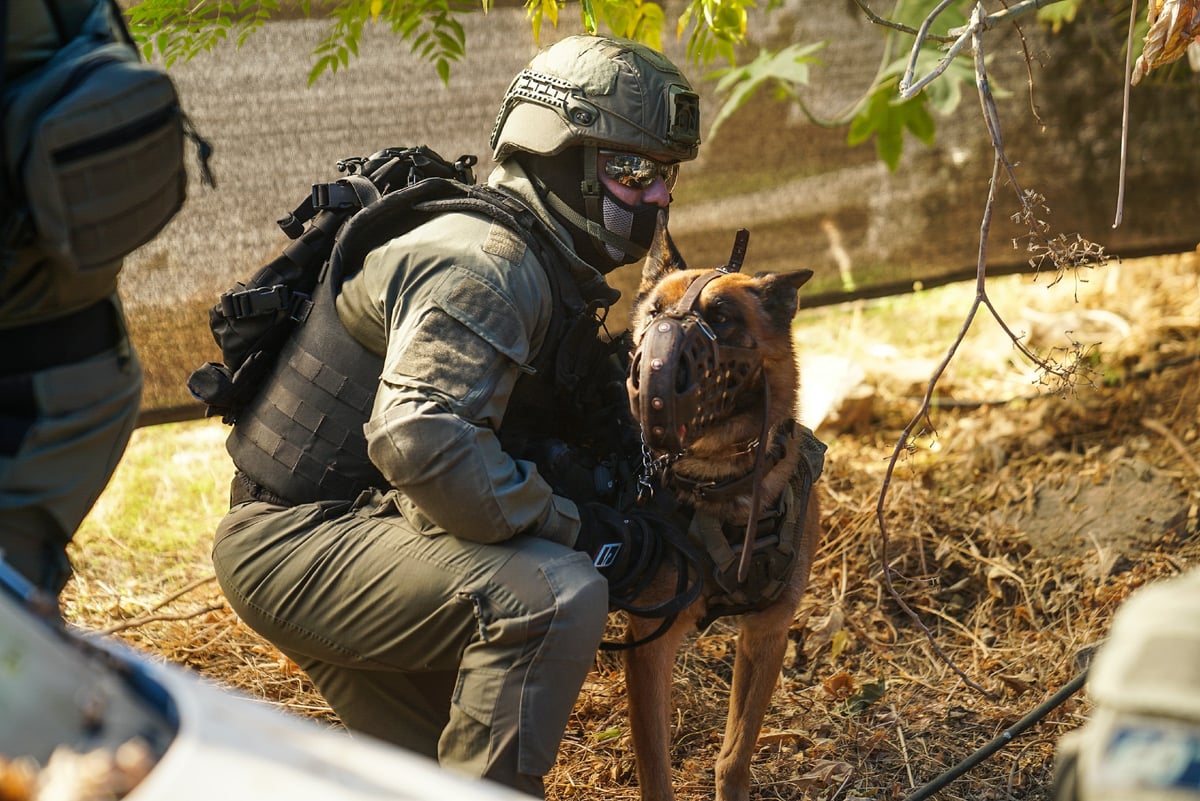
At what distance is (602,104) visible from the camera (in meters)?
3.47

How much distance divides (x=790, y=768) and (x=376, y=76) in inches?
140

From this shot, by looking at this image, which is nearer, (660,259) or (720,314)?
(720,314)

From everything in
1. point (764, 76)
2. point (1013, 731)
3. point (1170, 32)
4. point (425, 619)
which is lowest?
point (1013, 731)

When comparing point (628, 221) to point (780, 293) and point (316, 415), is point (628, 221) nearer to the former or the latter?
point (780, 293)

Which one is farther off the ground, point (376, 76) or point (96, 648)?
point (376, 76)

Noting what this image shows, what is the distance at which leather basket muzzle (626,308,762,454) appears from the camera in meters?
3.04

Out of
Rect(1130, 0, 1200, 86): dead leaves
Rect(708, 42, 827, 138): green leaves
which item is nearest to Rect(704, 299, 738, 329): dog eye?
Rect(1130, 0, 1200, 86): dead leaves

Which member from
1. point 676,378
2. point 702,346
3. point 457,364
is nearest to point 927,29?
point 702,346

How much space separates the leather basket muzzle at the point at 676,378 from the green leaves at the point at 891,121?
2681 millimetres

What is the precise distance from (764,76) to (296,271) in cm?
271

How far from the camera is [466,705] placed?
3059mm

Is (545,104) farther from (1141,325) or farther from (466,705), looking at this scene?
(1141,325)

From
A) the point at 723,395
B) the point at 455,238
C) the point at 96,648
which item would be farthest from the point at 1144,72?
the point at 96,648

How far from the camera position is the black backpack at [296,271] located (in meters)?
3.37
